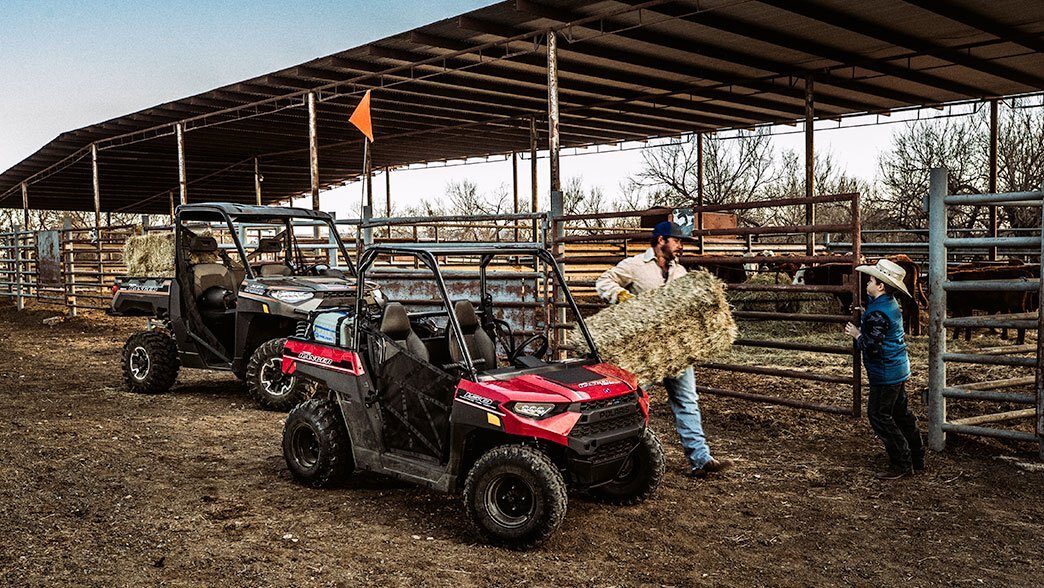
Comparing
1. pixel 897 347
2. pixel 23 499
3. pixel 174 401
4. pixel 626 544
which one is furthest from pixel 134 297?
pixel 897 347

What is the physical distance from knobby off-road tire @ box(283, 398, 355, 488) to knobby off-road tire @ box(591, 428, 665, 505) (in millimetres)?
1685

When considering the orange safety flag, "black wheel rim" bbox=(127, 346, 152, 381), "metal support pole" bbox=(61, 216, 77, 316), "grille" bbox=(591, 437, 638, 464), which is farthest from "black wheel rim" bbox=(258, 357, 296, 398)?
"metal support pole" bbox=(61, 216, 77, 316)

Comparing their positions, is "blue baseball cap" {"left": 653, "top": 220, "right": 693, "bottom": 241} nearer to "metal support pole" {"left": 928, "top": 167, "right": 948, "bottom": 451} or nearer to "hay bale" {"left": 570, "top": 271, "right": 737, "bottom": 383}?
"hay bale" {"left": 570, "top": 271, "right": 737, "bottom": 383}

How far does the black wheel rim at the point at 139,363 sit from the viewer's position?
9820 mm

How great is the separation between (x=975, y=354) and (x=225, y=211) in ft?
23.7

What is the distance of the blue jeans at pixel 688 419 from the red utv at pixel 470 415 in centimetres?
70

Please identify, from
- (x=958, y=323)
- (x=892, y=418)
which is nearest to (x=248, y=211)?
(x=892, y=418)

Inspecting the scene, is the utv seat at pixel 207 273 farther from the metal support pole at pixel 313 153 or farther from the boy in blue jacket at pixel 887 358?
the boy in blue jacket at pixel 887 358

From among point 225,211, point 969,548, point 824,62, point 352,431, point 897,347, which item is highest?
point 824,62

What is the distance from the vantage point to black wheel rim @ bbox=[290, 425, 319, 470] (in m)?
5.96

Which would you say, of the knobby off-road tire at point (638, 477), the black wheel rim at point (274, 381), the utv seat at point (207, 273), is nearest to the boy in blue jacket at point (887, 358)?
the knobby off-road tire at point (638, 477)

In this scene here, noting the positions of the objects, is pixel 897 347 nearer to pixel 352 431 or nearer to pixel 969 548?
pixel 969 548

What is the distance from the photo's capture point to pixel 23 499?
5637 mm

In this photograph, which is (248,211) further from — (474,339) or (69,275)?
(69,275)
